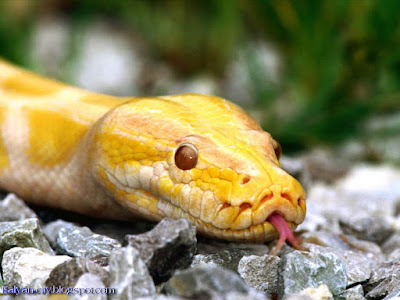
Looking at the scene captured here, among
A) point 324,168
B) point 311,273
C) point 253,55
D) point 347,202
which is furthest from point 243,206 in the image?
point 253,55

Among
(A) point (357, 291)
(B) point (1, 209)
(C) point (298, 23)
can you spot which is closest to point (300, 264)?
(A) point (357, 291)

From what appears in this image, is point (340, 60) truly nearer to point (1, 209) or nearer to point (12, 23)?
point (1, 209)

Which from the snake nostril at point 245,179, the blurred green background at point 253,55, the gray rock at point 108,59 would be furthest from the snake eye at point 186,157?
the gray rock at point 108,59

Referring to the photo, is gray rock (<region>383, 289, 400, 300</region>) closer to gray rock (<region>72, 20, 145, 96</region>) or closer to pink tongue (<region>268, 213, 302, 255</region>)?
pink tongue (<region>268, 213, 302, 255</region>)

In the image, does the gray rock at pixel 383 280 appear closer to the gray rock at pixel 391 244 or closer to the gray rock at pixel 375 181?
the gray rock at pixel 391 244

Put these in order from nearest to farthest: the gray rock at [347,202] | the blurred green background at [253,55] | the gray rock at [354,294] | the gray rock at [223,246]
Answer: the gray rock at [354,294]
the gray rock at [223,246]
the gray rock at [347,202]
the blurred green background at [253,55]
